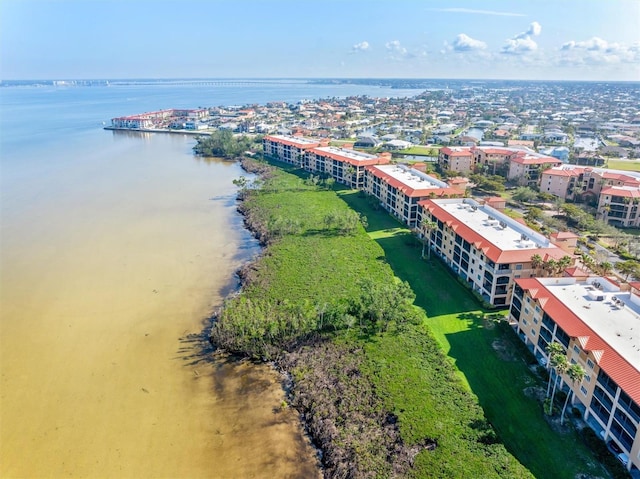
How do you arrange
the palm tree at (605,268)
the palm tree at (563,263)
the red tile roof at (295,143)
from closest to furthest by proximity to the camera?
the palm tree at (563,263), the palm tree at (605,268), the red tile roof at (295,143)

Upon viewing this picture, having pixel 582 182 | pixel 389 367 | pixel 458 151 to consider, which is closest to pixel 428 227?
pixel 389 367

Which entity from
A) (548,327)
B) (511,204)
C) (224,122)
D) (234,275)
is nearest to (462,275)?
(548,327)

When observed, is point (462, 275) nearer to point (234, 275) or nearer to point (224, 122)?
point (234, 275)

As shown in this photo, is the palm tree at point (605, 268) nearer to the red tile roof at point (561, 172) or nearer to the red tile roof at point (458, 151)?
the red tile roof at point (561, 172)

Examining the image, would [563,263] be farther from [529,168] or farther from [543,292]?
[529,168]

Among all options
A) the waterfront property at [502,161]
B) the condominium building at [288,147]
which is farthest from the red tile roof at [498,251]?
the condominium building at [288,147]

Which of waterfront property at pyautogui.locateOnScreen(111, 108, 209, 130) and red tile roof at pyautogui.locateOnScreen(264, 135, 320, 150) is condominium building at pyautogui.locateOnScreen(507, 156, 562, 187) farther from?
waterfront property at pyautogui.locateOnScreen(111, 108, 209, 130)

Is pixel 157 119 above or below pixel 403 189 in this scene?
above
